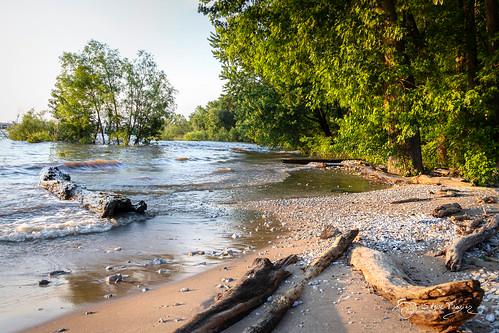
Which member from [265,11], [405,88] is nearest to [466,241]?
[405,88]

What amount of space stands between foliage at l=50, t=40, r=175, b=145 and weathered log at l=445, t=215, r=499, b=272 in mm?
43925

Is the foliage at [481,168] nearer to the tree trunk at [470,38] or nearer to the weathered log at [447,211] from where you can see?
the tree trunk at [470,38]

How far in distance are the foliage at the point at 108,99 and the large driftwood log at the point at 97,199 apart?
33373mm

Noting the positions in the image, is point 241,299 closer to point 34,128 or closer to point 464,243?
point 464,243

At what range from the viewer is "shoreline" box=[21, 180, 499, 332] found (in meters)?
3.46

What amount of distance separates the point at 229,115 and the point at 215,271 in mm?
79339

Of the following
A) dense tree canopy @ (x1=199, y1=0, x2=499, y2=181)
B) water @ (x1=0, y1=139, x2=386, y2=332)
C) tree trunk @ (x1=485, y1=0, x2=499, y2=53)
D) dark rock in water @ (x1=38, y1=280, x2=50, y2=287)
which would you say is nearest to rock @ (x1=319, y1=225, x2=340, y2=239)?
water @ (x1=0, y1=139, x2=386, y2=332)

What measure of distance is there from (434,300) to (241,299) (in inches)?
70.8

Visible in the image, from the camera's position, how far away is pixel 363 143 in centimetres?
1320

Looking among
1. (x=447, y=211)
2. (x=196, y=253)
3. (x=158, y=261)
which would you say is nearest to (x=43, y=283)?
(x=158, y=261)

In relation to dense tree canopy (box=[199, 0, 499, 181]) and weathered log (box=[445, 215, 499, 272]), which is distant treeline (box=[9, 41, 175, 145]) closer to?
dense tree canopy (box=[199, 0, 499, 181])

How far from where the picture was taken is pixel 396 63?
1151cm

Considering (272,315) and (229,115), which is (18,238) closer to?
(272,315)

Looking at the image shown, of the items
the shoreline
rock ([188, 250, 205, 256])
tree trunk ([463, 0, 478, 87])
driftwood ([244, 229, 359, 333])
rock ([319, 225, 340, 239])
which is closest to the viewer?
driftwood ([244, 229, 359, 333])
